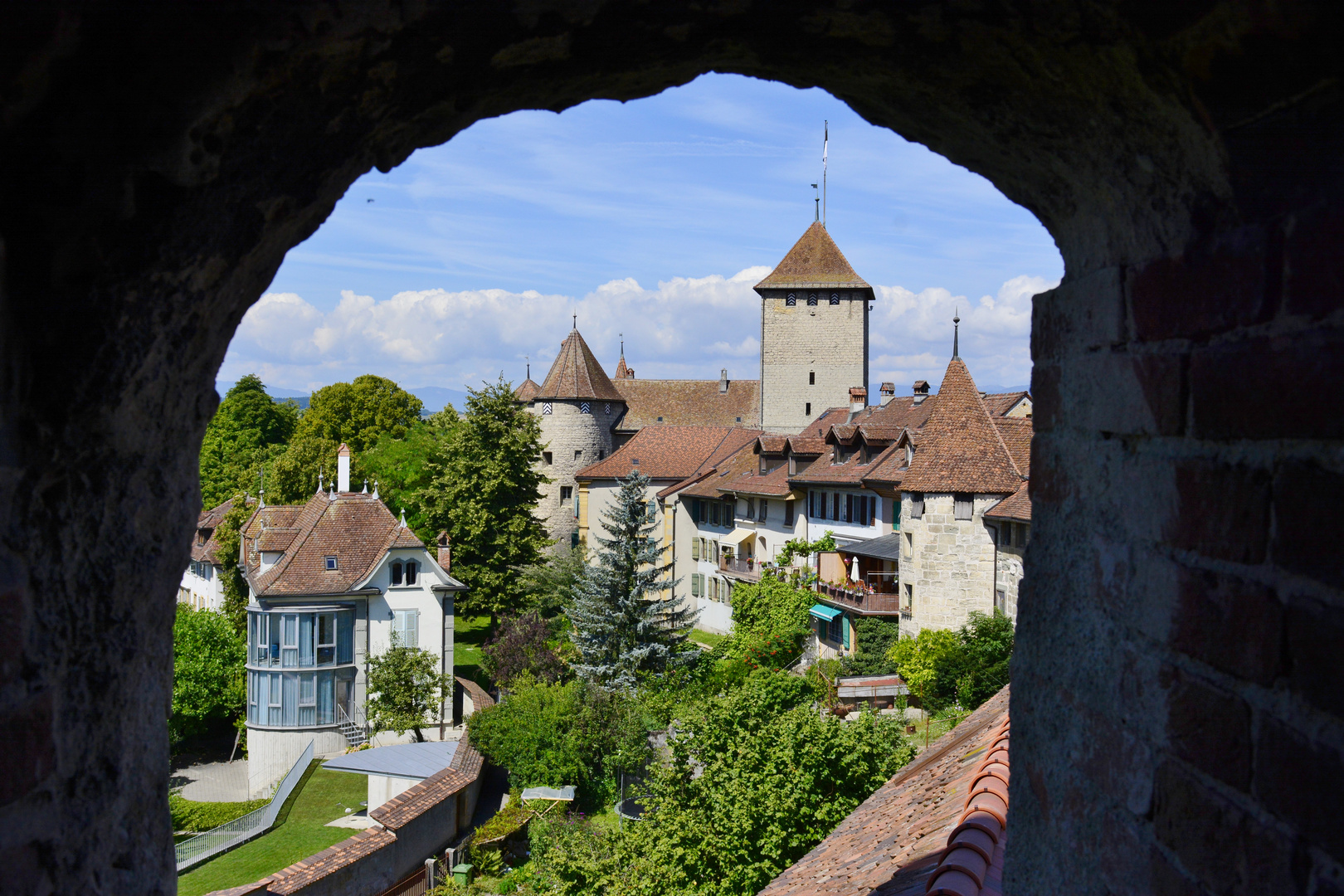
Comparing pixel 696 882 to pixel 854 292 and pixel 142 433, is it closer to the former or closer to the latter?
pixel 142 433

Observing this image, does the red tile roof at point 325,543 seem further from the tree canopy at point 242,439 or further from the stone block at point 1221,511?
the stone block at point 1221,511

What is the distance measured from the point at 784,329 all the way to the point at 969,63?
46.2 meters

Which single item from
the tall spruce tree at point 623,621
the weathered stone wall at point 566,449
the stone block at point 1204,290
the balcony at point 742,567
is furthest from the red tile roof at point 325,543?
the stone block at point 1204,290

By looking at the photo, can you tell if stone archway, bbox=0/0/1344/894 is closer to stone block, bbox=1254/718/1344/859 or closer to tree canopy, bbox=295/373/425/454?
stone block, bbox=1254/718/1344/859

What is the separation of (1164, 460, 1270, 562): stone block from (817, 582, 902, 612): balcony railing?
24886 millimetres

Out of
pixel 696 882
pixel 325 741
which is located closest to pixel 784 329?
pixel 325 741

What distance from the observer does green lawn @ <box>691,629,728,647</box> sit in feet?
117

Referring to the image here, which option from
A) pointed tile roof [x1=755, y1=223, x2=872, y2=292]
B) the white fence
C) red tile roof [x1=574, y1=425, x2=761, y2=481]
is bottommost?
the white fence

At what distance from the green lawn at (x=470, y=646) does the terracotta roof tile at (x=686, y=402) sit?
16.6 metres

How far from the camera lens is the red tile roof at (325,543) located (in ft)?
90.5

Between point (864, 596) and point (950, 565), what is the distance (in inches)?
120

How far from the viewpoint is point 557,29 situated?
1.81 metres

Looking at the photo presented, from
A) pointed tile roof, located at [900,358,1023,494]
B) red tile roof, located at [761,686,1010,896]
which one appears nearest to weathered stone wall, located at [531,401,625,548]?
pointed tile roof, located at [900,358,1023,494]

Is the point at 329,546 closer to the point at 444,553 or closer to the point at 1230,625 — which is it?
the point at 444,553
